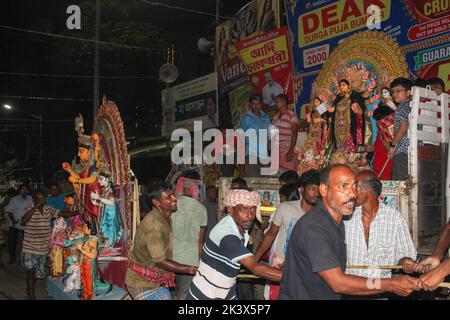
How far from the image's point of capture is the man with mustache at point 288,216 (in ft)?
18.7

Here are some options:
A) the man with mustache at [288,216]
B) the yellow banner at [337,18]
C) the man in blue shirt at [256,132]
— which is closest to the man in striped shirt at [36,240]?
the man in blue shirt at [256,132]

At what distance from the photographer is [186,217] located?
22.8 feet

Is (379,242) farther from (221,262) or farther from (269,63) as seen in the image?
(269,63)

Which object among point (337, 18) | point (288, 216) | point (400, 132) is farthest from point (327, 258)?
point (337, 18)

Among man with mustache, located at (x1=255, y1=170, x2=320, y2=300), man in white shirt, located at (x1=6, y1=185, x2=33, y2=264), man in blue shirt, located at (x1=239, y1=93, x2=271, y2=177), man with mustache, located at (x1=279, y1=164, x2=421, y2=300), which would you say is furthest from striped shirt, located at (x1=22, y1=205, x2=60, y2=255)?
man with mustache, located at (x1=279, y1=164, x2=421, y2=300)

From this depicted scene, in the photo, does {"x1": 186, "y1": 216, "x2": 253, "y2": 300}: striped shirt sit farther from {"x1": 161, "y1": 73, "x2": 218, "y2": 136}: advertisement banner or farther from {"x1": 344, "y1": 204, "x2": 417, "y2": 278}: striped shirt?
{"x1": 161, "y1": 73, "x2": 218, "y2": 136}: advertisement banner

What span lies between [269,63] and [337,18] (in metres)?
2.89

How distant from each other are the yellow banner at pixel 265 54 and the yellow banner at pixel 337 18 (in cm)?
81

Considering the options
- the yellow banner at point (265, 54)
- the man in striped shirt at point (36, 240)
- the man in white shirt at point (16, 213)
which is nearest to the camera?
the man in striped shirt at point (36, 240)

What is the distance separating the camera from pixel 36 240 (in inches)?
387

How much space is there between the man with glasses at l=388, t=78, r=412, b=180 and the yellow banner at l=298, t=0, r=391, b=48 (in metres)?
3.83

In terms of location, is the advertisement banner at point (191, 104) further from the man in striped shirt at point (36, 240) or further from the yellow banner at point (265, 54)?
the man in striped shirt at point (36, 240)

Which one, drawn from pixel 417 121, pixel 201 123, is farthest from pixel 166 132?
pixel 417 121
